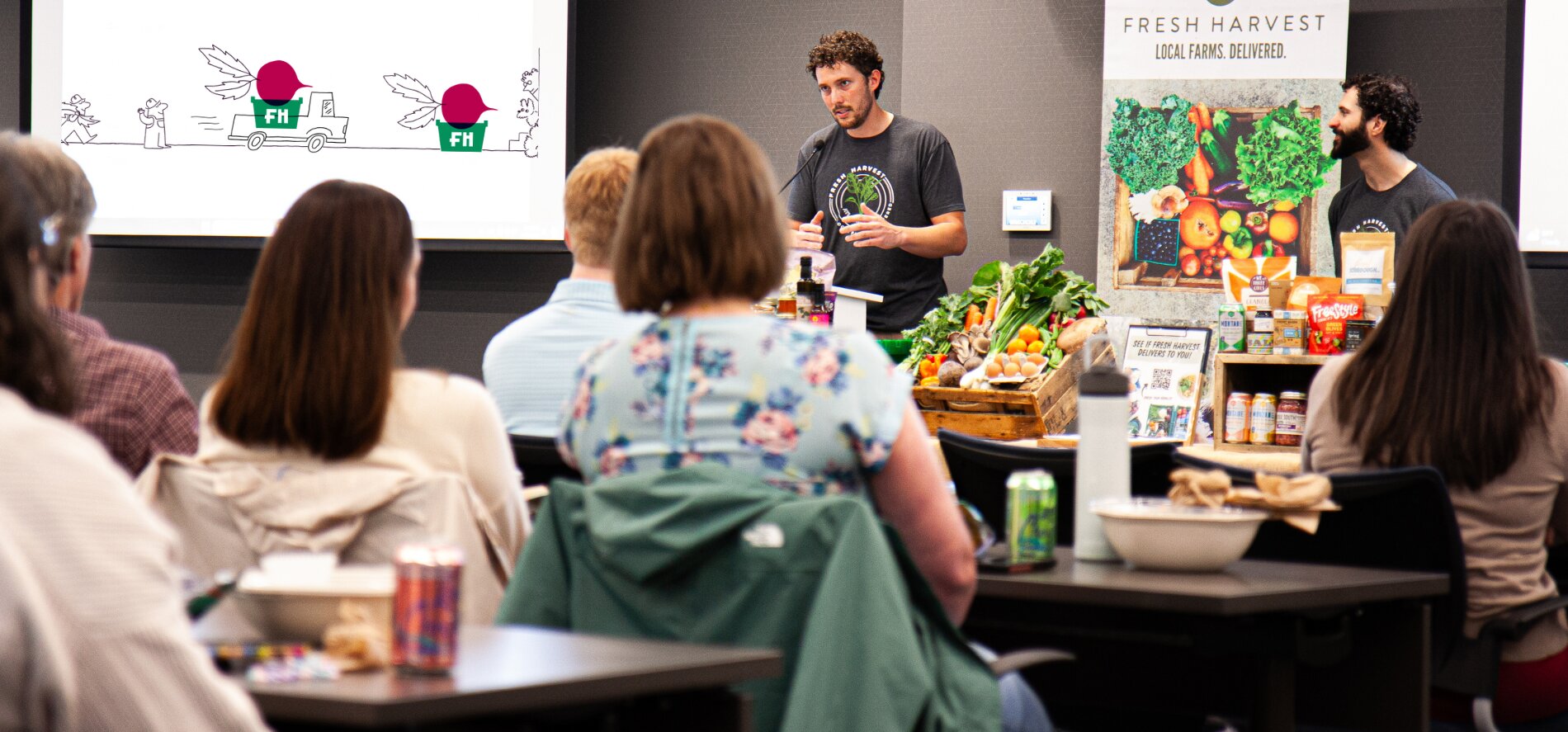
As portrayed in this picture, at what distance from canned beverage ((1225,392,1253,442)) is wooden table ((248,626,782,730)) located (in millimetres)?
2773

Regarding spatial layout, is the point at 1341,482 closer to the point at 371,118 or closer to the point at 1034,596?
the point at 1034,596

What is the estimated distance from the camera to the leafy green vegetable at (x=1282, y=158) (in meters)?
5.41

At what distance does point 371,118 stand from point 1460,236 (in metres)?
4.76

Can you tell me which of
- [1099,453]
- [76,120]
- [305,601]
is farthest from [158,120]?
[305,601]

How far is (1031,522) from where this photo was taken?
83.6 inches

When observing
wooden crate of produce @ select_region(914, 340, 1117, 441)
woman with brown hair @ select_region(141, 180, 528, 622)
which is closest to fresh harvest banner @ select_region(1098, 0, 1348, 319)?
wooden crate of produce @ select_region(914, 340, 1117, 441)

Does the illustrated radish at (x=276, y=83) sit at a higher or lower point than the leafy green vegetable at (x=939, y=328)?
higher

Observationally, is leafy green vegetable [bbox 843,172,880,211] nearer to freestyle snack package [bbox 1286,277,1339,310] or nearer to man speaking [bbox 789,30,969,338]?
man speaking [bbox 789,30,969,338]

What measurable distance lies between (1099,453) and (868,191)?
326 cm

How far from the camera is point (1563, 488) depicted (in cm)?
258

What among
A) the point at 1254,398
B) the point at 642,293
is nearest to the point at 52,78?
the point at 1254,398

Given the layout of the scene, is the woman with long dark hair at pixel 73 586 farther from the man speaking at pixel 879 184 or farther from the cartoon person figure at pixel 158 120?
the cartoon person figure at pixel 158 120

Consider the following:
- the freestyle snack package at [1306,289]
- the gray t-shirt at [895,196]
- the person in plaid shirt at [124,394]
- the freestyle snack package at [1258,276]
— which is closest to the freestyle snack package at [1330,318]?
the freestyle snack package at [1306,289]

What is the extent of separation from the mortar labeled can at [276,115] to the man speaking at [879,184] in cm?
219
